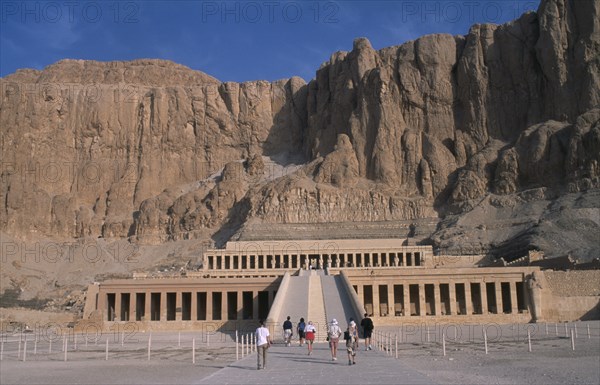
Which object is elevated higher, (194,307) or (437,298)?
(437,298)

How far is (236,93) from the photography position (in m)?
139

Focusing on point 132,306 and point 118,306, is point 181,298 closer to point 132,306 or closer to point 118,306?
point 132,306

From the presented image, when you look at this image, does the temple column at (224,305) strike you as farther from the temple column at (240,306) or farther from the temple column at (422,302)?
the temple column at (422,302)

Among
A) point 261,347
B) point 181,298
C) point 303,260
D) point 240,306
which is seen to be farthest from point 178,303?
point 303,260

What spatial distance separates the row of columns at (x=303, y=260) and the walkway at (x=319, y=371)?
52.3m

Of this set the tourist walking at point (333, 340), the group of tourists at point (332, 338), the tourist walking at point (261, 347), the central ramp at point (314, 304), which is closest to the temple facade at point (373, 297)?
the central ramp at point (314, 304)

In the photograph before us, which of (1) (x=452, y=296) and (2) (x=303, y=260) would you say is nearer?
(1) (x=452, y=296)

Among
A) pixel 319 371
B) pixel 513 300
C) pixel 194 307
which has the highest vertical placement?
pixel 513 300

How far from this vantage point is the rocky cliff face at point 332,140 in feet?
317

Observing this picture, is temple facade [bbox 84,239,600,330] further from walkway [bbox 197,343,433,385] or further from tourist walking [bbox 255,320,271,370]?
tourist walking [bbox 255,320,271,370]

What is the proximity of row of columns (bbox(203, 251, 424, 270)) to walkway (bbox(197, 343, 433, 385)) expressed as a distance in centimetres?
5234

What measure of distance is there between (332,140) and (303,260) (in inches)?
1625

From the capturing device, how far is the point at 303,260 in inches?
3150

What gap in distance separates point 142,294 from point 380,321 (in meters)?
18.8
